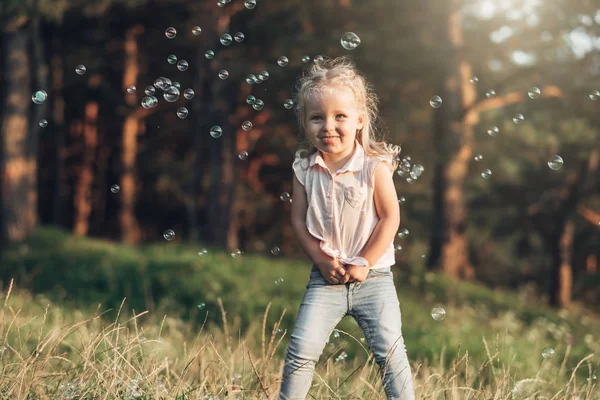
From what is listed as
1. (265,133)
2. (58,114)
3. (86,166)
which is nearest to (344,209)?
(265,133)

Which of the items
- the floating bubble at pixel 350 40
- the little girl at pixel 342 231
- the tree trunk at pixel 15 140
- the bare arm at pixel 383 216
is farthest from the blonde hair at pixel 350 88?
the tree trunk at pixel 15 140

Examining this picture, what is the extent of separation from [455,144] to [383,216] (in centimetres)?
945

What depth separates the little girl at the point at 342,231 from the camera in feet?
10.4

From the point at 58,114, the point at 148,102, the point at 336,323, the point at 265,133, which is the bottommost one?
the point at 336,323

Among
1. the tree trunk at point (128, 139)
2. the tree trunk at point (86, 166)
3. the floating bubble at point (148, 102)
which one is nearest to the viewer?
the floating bubble at point (148, 102)

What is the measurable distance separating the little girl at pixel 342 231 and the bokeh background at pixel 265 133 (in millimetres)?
549

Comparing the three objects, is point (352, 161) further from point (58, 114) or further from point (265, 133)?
point (58, 114)

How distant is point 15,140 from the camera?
1470 cm

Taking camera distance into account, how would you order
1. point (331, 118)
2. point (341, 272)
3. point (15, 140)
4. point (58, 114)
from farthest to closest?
1. point (58, 114)
2. point (15, 140)
3. point (331, 118)
4. point (341, 272)

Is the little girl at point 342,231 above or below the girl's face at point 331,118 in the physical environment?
below

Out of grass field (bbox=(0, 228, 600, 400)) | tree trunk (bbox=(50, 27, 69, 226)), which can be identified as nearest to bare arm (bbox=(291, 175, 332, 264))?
grass field (bbox=(0, 228, 600, 400))

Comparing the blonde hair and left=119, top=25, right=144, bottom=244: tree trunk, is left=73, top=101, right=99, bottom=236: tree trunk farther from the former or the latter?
the blonde hair

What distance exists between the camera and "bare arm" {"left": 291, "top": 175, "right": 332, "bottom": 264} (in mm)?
3236

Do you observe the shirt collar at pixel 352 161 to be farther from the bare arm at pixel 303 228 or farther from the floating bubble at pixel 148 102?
the floating bubble at pixel 148 102
